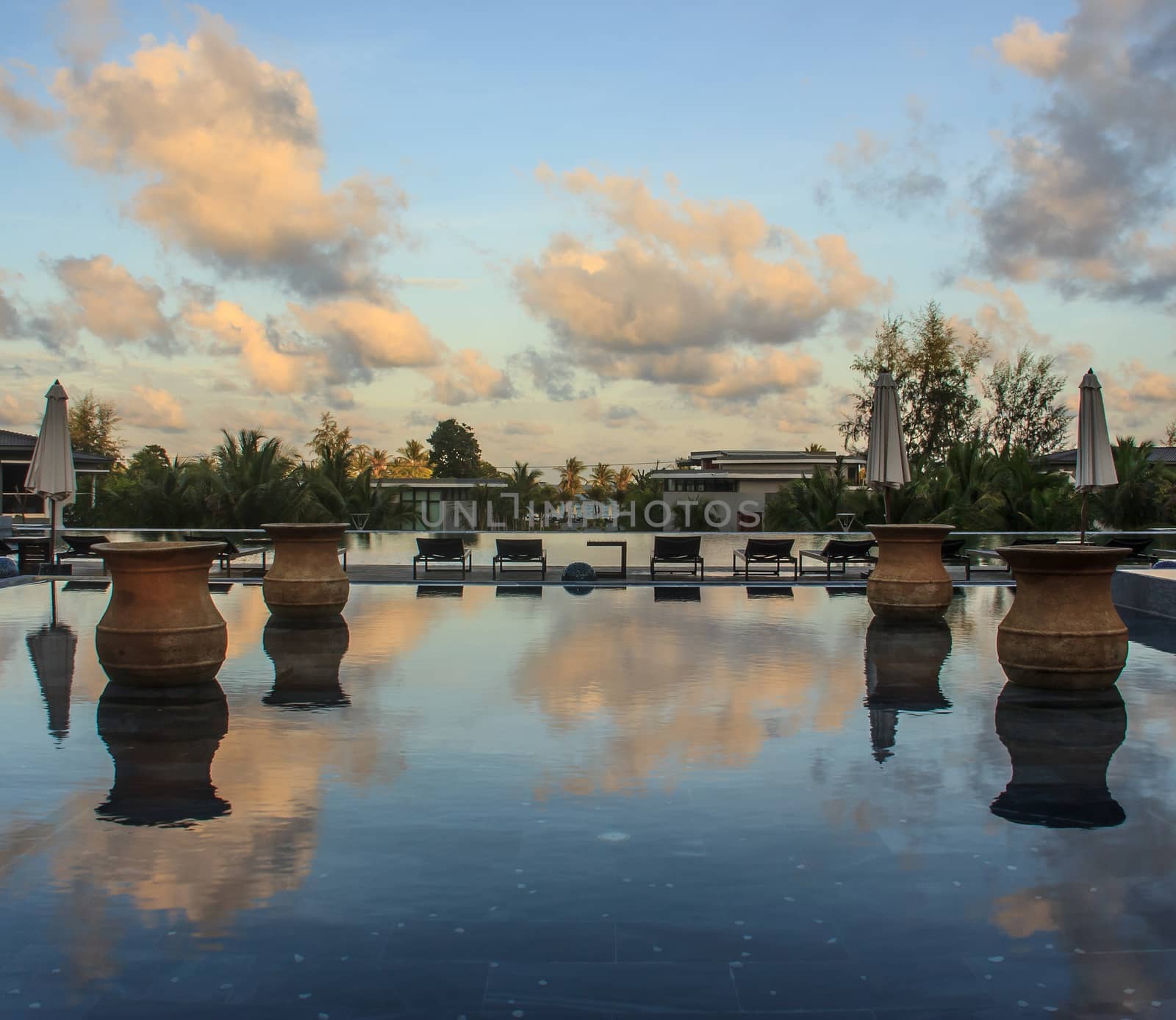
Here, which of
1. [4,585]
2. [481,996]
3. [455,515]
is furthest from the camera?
[455,515]

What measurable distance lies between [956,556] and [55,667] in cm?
1329

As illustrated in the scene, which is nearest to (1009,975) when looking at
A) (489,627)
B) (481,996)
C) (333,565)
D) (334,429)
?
(481,996)

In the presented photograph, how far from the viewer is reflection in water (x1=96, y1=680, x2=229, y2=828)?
5035 millimetres

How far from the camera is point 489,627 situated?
11.6m

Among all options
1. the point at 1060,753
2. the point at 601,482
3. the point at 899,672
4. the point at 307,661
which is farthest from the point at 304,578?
the point at 601,482

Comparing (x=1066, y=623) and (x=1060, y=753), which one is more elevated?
(x=1066, y=623)

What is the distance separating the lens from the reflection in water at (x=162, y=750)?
16.5 ft

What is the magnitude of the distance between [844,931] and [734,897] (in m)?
0.44

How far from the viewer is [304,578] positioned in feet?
39.0

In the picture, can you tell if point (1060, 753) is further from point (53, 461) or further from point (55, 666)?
point (53, 461)

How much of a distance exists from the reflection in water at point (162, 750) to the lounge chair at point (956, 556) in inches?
473

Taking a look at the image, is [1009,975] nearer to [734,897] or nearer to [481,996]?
[734,897]

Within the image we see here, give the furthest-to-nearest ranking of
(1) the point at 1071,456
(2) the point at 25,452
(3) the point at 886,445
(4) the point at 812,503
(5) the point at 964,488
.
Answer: (1) the point at 1071,456, (2) the point at 25,452, (4) the point at 812,503, (5) the point at 964,488, (3) the point at 886,445

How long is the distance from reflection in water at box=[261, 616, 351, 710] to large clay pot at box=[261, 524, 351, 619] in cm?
18
